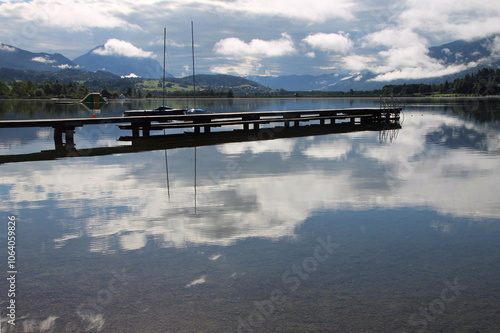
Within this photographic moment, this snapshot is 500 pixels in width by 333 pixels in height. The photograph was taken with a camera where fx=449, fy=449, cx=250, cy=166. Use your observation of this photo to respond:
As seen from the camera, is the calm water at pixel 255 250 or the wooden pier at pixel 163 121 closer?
the calm water at pixel 255 250

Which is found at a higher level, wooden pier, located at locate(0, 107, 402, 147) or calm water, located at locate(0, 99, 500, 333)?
wooden pier, located at locate(0, 107, 402, 147)

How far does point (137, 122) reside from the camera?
3125 cm

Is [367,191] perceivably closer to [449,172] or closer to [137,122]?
[449,172]

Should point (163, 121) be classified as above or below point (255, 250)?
above

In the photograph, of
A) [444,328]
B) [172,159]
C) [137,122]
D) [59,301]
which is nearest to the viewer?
[444,328]

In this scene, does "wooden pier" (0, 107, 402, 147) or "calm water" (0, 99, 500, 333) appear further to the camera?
"wooden pier" (0, 107, 402, 147)

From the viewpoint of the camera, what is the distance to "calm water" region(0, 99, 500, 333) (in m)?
5.68

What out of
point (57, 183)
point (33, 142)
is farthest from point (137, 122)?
point (57, 183)

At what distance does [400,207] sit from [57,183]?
34.0ft

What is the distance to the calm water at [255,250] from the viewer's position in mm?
5680

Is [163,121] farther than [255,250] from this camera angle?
Yes

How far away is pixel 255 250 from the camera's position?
7.88 m

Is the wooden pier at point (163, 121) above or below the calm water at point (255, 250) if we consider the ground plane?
above

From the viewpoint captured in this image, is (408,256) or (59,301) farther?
(408,256)
